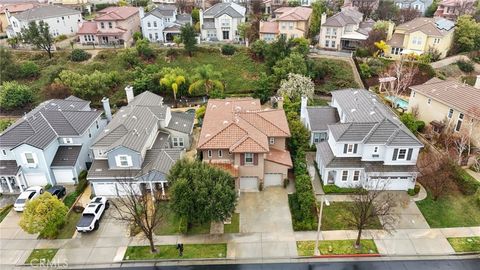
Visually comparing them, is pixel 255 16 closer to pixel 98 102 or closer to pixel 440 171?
pixel 98 102

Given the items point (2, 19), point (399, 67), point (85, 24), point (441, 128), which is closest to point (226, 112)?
point (441, 128)

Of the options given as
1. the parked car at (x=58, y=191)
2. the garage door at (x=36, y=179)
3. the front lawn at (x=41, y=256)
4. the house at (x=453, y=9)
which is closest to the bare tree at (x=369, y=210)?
the front lawn at (x=41, y=256)

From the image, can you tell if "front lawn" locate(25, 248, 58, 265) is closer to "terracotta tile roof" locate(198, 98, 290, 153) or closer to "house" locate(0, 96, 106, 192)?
"house" locate(0, 96, 106, 192)

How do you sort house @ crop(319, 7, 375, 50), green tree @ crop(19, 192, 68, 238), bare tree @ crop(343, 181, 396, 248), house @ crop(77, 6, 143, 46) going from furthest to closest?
house @ crop(77, 6, 143, 46)
house @ crop(319, 7, 375, 50)
green tree @ crop(19, 192, 68, 238)
bare tree @ crop(343, 181, 396, 248)

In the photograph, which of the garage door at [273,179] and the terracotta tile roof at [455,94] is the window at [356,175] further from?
the terracotta tile roof at [455,94]

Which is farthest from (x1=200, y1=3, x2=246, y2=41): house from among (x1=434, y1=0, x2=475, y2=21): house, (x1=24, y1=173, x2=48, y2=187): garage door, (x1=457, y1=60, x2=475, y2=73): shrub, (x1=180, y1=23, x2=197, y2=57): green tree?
(x1=434, y1=0, x2=475, y2=21): house

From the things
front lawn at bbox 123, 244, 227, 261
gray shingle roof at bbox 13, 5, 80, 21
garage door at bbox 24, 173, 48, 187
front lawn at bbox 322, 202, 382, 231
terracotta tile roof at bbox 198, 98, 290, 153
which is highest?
gray shingle roof at bbox 13, 5, 80, 21

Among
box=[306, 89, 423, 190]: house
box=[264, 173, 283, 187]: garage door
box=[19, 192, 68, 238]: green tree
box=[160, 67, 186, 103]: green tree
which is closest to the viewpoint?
box=[19, 192, 68, 238]: green tree
